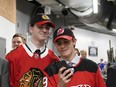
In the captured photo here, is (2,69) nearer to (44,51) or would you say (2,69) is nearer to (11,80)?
(11,80)

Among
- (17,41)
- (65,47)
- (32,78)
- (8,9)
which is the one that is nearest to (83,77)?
(65,47)

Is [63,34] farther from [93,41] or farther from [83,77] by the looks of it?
[93,41]

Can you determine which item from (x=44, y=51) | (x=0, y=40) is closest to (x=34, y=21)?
(x=44, y=51)

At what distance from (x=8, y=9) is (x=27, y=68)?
11.3 feet

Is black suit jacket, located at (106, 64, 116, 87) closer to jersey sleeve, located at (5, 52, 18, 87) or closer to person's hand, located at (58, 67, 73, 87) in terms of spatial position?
person's hand, located at (58, 67, 73, 87)

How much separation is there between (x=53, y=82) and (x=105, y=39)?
1339cm

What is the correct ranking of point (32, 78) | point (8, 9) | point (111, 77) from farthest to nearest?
point (8, 9), point (32, 78), point (111, 77)

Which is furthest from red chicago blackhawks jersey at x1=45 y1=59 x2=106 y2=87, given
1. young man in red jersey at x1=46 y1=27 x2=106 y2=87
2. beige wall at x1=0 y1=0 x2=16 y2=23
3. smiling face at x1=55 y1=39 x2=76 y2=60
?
beige wall at x1=0 y1=0 x2=16 y2=23

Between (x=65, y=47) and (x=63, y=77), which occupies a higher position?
(x=65, y=47)

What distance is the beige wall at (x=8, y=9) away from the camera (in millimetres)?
4994

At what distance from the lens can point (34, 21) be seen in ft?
7.29

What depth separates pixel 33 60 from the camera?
2201 mm

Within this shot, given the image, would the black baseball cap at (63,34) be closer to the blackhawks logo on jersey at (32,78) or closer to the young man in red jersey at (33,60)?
the young man in red jersey at (33,60)

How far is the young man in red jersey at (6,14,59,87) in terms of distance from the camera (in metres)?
2.17
